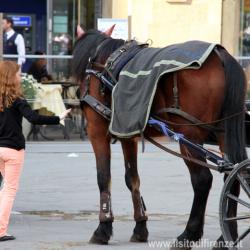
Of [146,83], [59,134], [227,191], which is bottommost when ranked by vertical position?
[59,134]

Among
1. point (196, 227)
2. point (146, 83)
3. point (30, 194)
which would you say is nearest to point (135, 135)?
point (146, 83)

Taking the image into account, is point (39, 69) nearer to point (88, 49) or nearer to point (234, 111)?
point (88, 49)

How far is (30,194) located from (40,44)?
11.4 meters

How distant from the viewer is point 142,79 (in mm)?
6836

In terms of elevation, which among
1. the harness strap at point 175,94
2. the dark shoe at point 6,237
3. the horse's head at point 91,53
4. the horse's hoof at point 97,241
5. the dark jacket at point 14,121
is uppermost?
the horse's head at point 91,53

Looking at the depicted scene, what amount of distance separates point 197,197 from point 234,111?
79cm

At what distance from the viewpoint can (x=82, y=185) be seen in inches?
422

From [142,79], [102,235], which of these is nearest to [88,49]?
[142,79]

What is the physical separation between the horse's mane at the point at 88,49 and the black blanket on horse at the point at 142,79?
578 mm

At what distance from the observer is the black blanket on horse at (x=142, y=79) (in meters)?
6.66

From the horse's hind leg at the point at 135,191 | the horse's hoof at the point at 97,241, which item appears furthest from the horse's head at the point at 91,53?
the horse's hoof at the point at 97,241

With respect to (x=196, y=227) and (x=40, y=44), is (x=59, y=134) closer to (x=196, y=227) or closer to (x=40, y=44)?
(x=40, y=44)

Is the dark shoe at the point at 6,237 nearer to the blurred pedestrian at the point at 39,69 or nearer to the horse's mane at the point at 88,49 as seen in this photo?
the horse's mane at the point at 88,49

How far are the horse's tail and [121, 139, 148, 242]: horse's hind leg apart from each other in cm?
124
